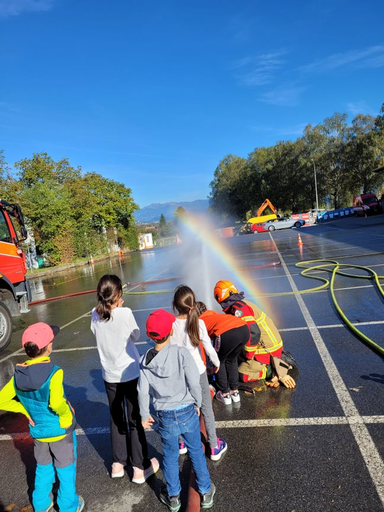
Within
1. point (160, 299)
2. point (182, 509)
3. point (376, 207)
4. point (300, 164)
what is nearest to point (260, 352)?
point (182, 509)

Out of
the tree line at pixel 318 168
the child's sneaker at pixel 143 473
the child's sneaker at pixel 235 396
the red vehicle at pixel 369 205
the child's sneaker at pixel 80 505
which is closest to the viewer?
the child's sneaker at pixel 80 505

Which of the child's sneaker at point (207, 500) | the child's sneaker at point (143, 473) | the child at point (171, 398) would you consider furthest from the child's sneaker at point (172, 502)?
the child's sneaker at point (143, 473)

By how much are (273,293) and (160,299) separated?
3300 mm

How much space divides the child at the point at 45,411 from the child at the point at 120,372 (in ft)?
1.40

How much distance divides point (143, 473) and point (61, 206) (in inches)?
1132

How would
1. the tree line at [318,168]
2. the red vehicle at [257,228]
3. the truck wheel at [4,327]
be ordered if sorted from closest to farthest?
the truck wheel at [4,327] → the red vehicle at [257,228] → the tree line at [318,168]

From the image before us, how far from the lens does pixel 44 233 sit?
28.4 meters

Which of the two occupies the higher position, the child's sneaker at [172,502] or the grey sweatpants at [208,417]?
the grey sweatpants at [208,417]

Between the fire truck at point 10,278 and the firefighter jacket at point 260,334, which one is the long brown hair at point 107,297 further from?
the fire truck at point 10,278

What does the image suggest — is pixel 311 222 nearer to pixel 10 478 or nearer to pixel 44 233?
pixel 44 233

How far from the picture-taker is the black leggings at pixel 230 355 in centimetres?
349

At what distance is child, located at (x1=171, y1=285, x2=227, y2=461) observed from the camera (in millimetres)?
2918

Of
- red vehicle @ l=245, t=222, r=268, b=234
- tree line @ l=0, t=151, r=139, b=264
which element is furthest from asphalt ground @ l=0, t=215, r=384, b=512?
red vehicle @ l=245, t=222, r=268, b=234

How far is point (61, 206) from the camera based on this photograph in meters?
28.9
